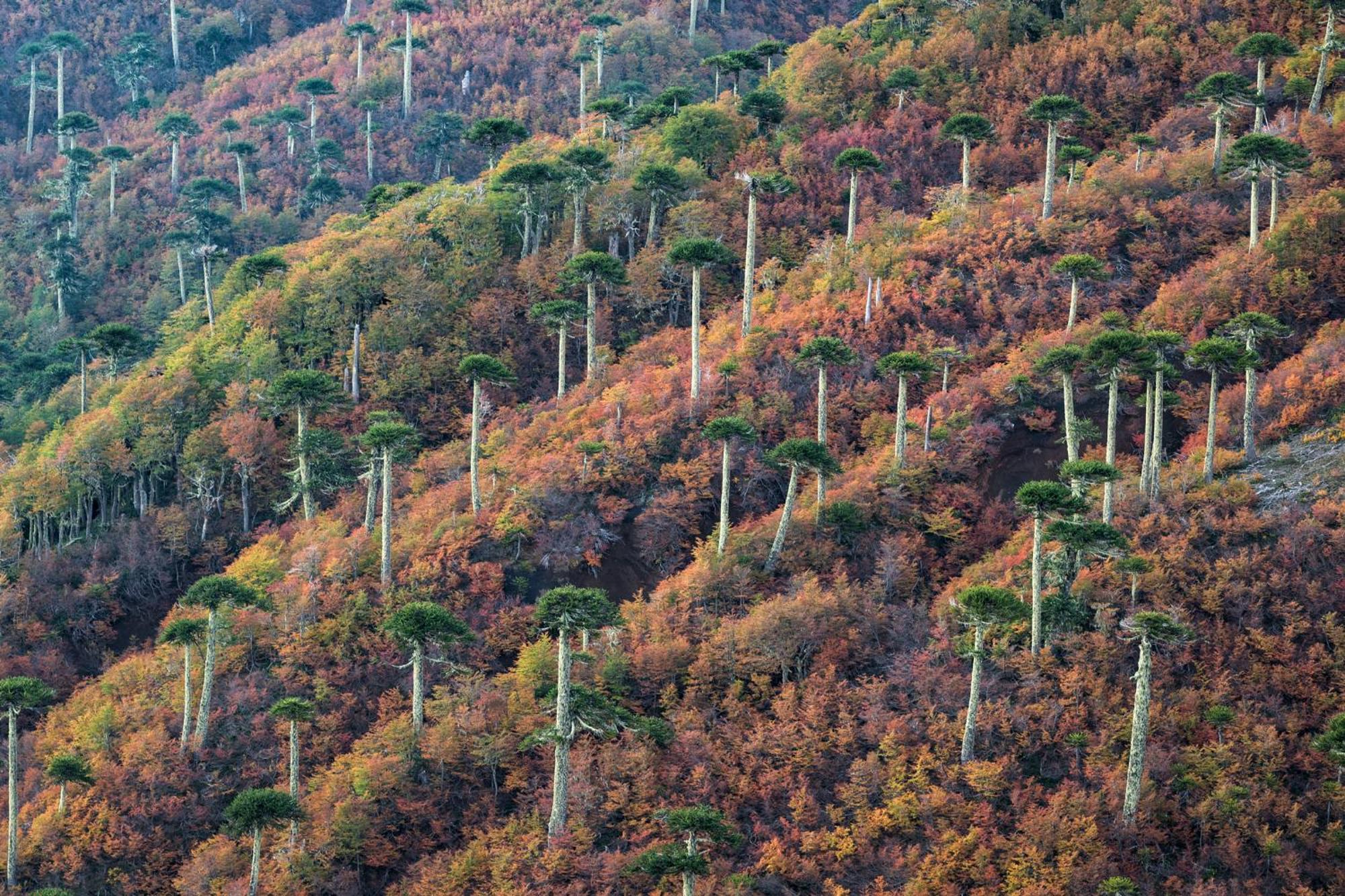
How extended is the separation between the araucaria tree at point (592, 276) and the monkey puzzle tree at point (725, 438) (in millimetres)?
13547

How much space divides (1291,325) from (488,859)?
134ft

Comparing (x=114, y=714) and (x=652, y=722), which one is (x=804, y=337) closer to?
(x=652, y=722)

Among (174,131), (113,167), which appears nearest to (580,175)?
(174,131)

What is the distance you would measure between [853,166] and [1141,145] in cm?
1808

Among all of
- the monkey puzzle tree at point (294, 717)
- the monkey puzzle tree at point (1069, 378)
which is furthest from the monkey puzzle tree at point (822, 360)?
the monkey puzzle tree at point (294, 717)

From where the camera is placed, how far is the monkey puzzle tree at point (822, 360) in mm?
56281

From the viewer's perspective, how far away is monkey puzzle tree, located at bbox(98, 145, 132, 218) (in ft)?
349

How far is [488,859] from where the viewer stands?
47.4 metres

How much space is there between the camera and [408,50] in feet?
384

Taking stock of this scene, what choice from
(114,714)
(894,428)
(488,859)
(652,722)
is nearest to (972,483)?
(894,428)

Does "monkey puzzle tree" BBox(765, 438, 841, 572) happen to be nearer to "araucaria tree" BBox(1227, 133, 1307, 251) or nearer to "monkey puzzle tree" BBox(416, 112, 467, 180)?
"araucaria tree" BBox(1227, 133, 1307, 251)

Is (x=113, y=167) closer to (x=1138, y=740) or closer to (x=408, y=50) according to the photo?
(x=408, y=50)

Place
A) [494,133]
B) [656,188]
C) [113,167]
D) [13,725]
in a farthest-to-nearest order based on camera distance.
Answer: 1. [113,167]
2. [494,133]
3. [656,188]
4. [13,725]

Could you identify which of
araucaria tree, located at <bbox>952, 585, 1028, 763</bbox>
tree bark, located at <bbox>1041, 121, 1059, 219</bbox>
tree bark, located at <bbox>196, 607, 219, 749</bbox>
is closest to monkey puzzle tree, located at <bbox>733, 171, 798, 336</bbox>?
tree bark, located at <bbox>1041, 121, 1059, 219</bbox>
